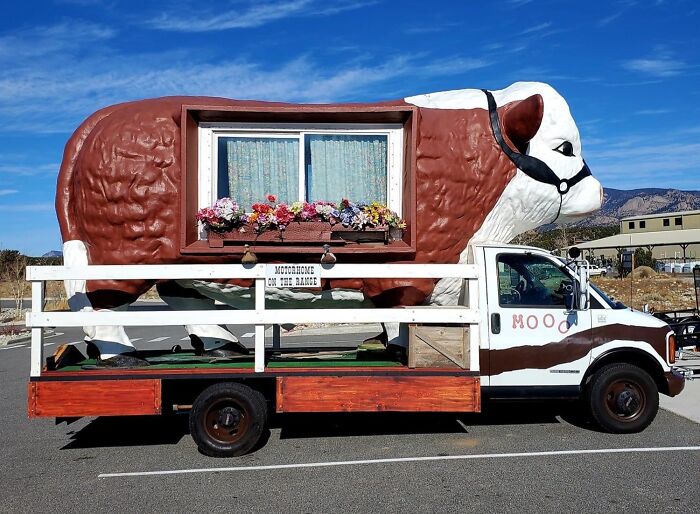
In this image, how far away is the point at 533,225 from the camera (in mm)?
7348

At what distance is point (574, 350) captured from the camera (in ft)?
19.8

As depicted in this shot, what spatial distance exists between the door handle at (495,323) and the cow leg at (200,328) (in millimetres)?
2817

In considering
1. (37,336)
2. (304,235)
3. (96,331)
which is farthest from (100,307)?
(304,235)

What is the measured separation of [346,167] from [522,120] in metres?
1.91

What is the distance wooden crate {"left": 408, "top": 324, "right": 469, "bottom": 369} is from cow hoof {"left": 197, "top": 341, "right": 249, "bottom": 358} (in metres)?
2.19

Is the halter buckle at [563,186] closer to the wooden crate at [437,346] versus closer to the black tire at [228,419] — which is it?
the wooden crate at [437,346]

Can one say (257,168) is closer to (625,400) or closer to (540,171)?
(540,171)

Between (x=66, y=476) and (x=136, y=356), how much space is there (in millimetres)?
1449

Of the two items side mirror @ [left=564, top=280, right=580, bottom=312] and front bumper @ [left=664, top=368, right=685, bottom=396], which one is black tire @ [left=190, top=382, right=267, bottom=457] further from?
front bumper @ [left=664, top=368, right=685, bottom=396]

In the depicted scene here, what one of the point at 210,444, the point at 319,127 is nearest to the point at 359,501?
the point at 210,444

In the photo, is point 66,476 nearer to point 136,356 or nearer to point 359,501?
point 136,356

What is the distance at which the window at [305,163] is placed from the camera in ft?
22.7

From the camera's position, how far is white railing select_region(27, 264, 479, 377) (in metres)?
5.50

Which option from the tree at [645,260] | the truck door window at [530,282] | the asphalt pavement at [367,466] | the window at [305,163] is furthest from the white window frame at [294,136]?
the tree at [645,260]
